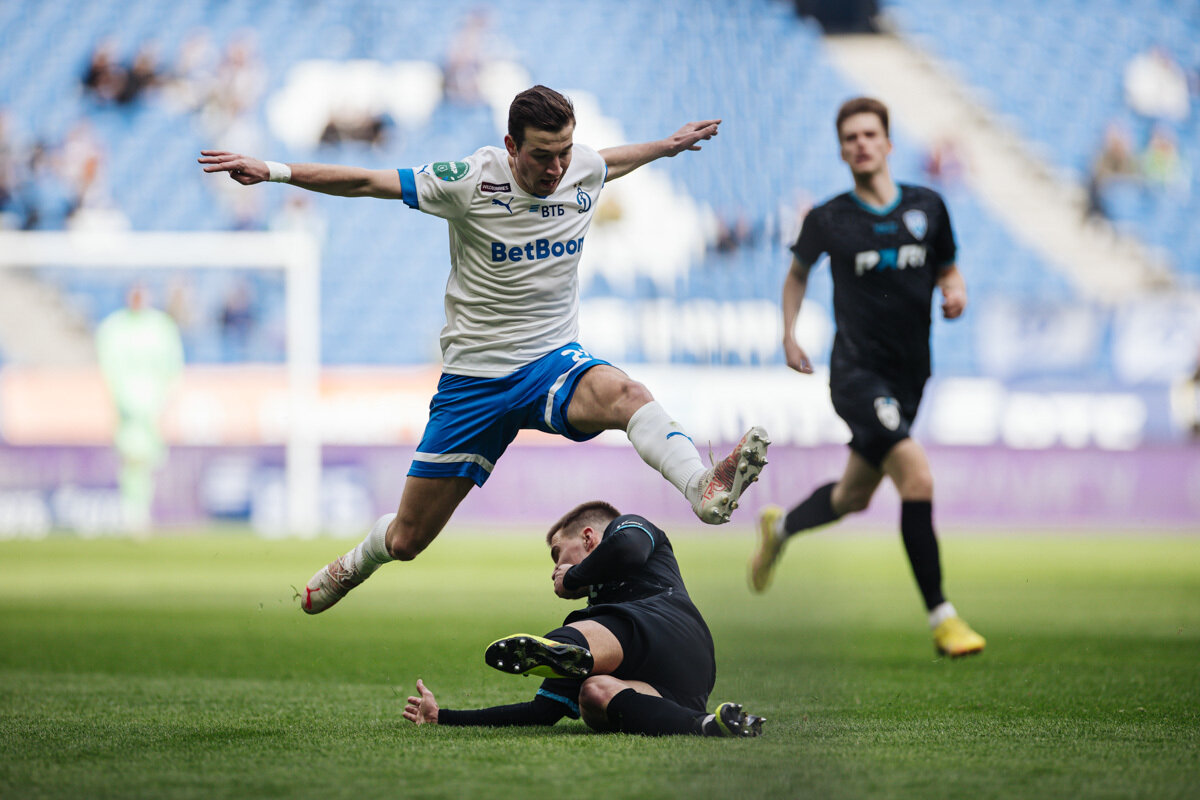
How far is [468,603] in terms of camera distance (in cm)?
798

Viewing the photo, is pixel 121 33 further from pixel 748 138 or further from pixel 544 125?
pixel 544 125

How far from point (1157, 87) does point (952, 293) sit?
51.9 ft

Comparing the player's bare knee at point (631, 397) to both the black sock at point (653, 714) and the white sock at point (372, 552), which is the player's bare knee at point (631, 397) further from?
the white sock at point (372, 552)

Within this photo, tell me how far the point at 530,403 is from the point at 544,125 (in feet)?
2.88

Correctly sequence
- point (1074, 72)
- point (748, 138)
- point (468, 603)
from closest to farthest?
point (748, 138)
point (468, 603)
point (1074, 72)

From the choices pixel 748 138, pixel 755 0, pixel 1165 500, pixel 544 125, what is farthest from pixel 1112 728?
pixel 1165 500

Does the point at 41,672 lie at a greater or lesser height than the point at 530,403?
lesser

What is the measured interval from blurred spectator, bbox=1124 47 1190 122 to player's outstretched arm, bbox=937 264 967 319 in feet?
50.2

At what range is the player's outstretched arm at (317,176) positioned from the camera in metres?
3.86

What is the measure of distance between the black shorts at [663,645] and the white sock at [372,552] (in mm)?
1283

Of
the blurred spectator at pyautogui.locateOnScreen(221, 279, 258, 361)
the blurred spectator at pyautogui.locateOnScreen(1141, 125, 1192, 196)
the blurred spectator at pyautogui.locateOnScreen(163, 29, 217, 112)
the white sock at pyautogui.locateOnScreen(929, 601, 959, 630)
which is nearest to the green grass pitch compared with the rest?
the white sock at pyautogui.locateOnScreen(929, 601, 959, 630)

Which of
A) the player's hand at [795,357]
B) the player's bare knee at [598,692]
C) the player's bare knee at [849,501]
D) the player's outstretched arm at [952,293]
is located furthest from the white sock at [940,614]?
the player's bare knee at [598,692]

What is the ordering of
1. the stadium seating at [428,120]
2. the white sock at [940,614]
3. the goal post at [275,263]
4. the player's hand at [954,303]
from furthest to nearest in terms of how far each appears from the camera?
the stadium seating at [428,120]
the goal post at [275,263]
the player's hand at [954,303]
the white sock at [940,614]

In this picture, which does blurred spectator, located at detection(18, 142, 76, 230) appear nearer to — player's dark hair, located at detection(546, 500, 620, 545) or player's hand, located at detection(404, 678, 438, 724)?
player's dark hair, located at detection(546, 500, 620, 545)
